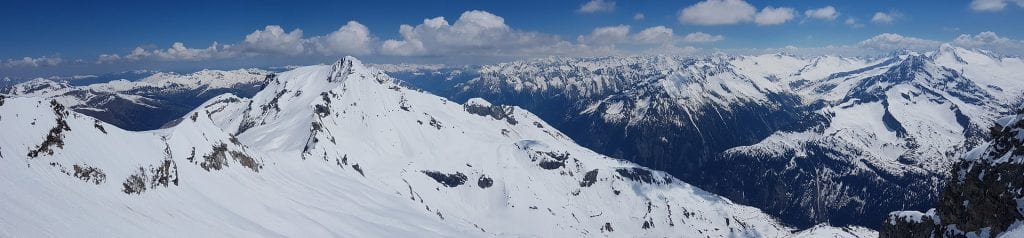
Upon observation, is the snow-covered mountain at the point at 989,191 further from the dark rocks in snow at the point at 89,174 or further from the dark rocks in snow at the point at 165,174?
the dark rocks in snow at the point at 165,174

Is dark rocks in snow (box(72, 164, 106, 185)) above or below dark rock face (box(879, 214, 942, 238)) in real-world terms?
above

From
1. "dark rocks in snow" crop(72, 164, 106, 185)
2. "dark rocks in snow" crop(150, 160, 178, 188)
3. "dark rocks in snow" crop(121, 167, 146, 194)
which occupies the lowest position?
"dark rocks in snow" crop(150, 160, 178, 188)

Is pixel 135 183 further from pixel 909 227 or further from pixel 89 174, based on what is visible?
pixel 909 227

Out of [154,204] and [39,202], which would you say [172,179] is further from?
[39,202]

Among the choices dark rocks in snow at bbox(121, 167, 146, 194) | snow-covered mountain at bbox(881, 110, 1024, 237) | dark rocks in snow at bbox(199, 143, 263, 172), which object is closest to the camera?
snow-covered mountain at bbox(881, 110, 1024, 237)

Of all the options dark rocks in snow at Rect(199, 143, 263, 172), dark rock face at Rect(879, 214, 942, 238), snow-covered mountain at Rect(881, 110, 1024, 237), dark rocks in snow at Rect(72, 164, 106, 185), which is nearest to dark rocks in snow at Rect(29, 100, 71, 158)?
dark rocks in snow at Rect(72, 164, 106, 185)

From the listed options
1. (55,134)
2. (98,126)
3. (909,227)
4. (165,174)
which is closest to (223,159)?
(165,174)

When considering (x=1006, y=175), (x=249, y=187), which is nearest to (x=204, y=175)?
(x=249, y=187)

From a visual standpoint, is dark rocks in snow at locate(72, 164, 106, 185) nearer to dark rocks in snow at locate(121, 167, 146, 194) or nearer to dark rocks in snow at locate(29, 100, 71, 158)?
dark rocks in snow at locate(121, 167, 146, 194)

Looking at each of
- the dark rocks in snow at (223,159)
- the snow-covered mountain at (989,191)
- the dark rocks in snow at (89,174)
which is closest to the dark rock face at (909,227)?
the snow-covered mountain at (989,191)

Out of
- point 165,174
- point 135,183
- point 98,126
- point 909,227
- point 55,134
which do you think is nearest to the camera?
point 55,134
